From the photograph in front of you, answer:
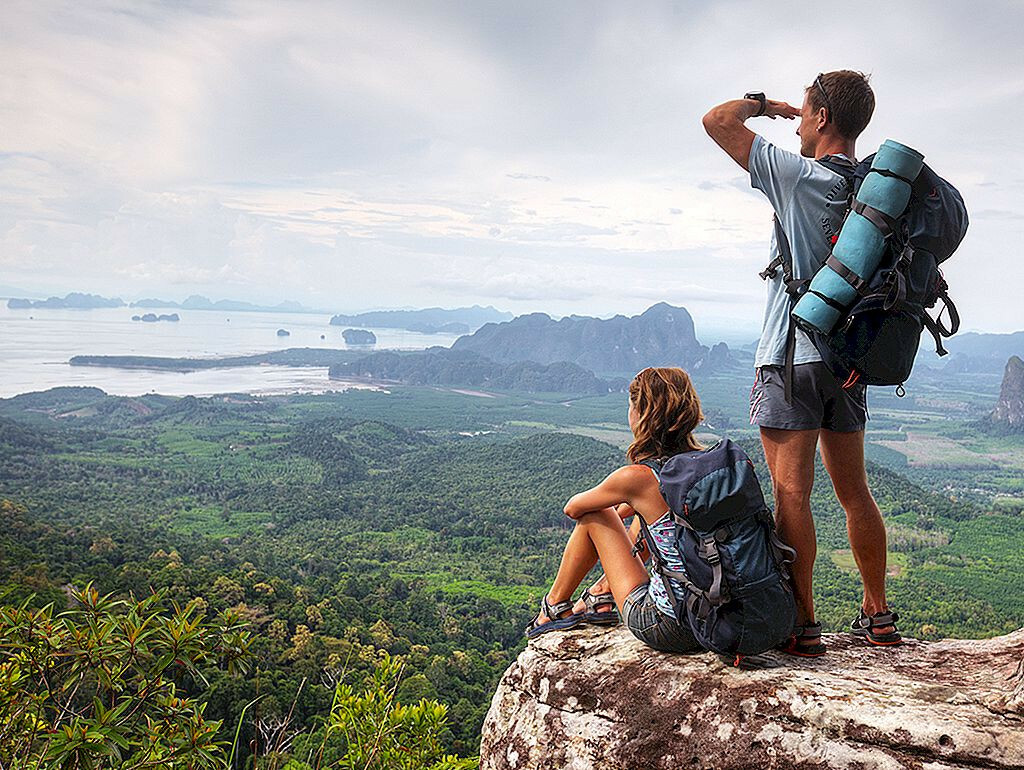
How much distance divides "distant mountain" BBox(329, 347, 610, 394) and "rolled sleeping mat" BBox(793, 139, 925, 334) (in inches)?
4955

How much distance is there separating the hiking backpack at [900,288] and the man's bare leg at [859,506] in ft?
1.29

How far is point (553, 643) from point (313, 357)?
516 ft

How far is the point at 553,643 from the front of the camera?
109 inches

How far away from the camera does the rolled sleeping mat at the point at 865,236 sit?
2.11m

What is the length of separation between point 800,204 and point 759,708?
5.18ft

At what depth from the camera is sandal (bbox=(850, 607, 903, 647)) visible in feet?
8.94

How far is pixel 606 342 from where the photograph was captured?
569 ft

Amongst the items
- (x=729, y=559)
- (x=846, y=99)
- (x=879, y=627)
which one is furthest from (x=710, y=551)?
(x=846, y=99)

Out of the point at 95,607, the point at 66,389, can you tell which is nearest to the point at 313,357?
the point at 66,389

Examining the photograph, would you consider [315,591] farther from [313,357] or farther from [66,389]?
[313,357]

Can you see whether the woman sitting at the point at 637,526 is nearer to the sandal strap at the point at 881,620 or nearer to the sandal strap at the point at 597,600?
the sandal strap at the point at 597,600

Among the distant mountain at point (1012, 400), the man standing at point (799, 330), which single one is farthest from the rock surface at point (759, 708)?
the distant mountain at point (1012, 400)

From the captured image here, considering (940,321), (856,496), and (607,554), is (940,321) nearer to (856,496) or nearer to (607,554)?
(856,496)

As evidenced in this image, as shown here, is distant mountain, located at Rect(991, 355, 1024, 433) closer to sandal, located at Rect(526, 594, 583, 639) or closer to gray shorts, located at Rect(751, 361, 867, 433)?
gray shorts, located at Rect(751, 361, 867, 433)
